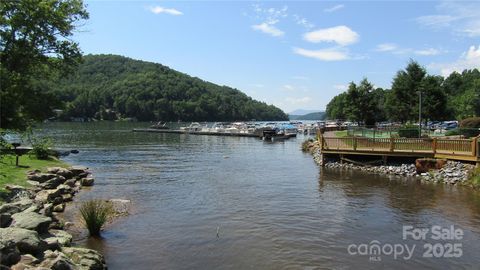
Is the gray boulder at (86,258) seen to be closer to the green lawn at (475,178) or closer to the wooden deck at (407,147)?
the green lawn at (475,178)

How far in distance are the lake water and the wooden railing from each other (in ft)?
9.35

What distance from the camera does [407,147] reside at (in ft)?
95.5

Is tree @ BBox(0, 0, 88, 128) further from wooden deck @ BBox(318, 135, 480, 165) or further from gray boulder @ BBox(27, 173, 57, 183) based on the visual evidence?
wooden deck @ BBox(318, 135, 480, 165)

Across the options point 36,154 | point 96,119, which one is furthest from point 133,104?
point 36,154

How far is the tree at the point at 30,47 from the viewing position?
55.8ft

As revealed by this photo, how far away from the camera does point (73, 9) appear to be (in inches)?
869

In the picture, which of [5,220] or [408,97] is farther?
[408,97]

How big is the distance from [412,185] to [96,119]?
189 meters

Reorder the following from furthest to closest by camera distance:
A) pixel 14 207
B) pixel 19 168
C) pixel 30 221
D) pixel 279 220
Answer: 1. pixel 19 168
2. pixel 279 220
3. pixel 14 207
4. pixel 30 221

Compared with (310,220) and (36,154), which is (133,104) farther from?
(310,220)

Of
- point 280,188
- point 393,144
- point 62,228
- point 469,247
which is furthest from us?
point 393,144

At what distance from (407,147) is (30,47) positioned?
78.6ft

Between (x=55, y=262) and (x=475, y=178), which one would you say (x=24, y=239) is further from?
(x=475, y=178)

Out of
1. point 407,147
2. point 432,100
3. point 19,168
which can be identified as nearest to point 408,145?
point 407,147
